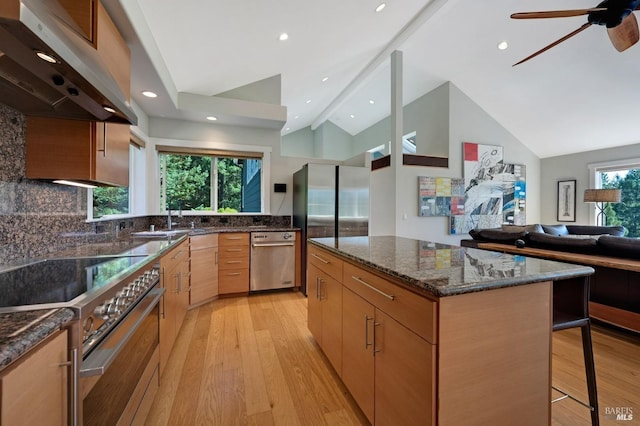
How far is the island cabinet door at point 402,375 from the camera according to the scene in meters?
0.98

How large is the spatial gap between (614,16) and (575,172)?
532 centimetres

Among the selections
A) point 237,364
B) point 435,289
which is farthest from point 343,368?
point 435,289

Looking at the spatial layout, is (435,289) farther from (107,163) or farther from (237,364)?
(107,163)

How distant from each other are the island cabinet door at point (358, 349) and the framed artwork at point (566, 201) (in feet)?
23.8

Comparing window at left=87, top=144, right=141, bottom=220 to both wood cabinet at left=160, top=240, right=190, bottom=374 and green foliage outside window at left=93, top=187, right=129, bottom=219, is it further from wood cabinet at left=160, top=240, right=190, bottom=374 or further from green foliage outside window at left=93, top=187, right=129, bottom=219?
wood cabinet at left=160, top=240, right=190, bottom=374

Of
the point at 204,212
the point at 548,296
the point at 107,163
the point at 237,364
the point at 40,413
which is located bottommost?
the point at 237,364

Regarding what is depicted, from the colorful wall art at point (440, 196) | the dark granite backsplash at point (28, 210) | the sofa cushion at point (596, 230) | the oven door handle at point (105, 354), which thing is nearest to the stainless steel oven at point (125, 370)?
the oven door handle at point (105, 354)

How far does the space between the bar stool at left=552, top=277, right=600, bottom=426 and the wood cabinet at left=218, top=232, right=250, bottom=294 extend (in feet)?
10.3

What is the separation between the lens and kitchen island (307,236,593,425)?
3.18 ft

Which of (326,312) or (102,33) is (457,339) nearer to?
(326,312)

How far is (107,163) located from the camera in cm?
172

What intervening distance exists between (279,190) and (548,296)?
3.62 meters

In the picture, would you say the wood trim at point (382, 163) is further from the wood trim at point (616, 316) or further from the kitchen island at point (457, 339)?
the kitchen island at point (457, 339)

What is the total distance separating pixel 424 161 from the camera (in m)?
5.59
